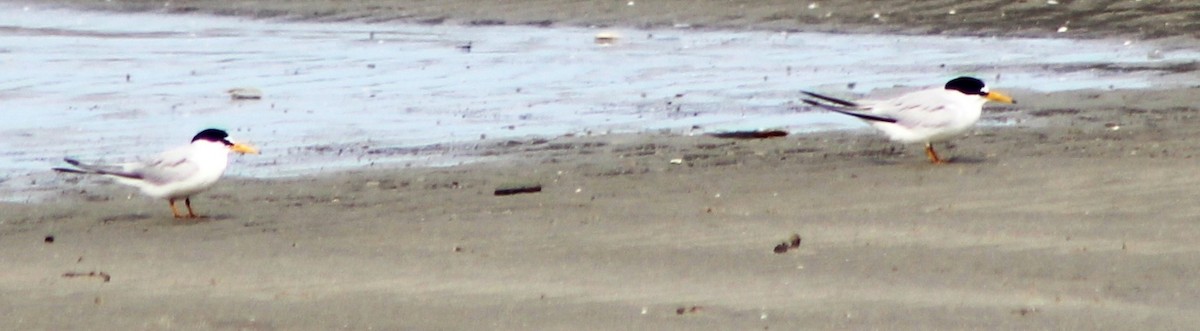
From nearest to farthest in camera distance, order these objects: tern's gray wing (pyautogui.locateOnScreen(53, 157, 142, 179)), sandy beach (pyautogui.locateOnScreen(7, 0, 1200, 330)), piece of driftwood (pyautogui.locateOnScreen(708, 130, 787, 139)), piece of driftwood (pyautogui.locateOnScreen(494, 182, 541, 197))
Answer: sandy beach (pyautogui.locateOnScreen(7, 0, 1200, 330)), tern's gray wing (pyautogui.locateOnScreen(53, 157, 142, 179)), piece of driftwood (pyautogui.locateOnScreen(494, 182, 541, 197)), piece of driftwood (pyautogui.locateOnScreen(708, 130, 787, 139))

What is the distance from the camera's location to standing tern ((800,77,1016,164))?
29.3ft

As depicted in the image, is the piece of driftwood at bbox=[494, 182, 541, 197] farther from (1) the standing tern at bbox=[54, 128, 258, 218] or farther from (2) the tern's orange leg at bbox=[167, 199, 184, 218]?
(2) the tern's orange leg at bbox=[167, 199, 184, 218]

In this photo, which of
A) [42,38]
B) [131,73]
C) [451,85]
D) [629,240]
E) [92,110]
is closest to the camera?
[629,240]

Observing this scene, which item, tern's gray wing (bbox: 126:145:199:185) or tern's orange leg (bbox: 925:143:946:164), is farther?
tern's orange leg (bbox: 925:143:946:164)

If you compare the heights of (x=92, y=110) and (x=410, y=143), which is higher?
(x=92, y=110)

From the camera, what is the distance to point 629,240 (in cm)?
675

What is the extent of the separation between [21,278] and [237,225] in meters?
1.19

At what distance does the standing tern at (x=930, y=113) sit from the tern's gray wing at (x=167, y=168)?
2789 mm

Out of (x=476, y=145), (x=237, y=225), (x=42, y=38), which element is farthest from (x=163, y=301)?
(x=42, y=38)

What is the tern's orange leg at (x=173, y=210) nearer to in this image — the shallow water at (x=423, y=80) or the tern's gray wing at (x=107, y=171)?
the tern's gray wing at (x=107, y=171)

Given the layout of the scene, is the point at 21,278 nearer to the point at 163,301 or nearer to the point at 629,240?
the point at 163,301

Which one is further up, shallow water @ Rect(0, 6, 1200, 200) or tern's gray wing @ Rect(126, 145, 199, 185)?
shallow water @ Rect(0, 6, 1200, 200)

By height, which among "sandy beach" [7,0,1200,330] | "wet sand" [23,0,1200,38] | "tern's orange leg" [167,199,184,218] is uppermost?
"wet sand" [23,0,1200,38]

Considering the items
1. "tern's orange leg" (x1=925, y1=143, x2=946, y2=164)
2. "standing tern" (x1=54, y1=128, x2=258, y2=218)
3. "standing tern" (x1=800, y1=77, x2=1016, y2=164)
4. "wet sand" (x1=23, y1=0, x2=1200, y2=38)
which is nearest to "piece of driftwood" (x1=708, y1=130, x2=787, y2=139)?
"standing tern" (x1=800, y1=77, x2=1016, y2=164)
